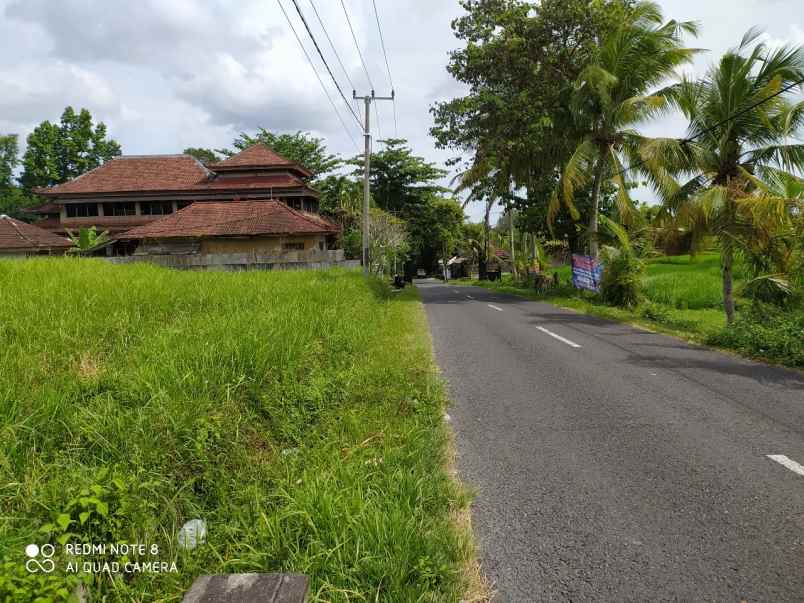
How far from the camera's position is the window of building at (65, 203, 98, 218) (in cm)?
3017

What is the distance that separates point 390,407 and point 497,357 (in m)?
3.64

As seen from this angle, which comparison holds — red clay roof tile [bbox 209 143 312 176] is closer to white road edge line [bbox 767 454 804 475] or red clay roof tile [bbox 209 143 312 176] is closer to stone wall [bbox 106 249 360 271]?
stone wall [bbox 106 249 360 271]

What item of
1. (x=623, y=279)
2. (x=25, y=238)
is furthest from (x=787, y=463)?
(x=25, y=238)

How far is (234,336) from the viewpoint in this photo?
16.7 feet

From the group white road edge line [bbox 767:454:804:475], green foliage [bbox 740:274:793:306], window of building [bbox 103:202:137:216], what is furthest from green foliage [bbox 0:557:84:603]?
window of building [bbox 103:202:137:216]

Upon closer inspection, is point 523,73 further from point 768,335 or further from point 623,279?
point 768,335

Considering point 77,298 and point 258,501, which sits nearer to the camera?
point 258,501

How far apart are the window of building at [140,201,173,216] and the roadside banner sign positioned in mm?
23698

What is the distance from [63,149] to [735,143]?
5181 centimetres

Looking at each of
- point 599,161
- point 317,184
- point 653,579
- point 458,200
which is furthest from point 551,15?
point 458,200

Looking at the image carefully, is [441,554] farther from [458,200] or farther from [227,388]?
[458,200]

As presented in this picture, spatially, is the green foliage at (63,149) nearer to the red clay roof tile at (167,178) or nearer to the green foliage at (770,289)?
the red clay roof tile at (167,178)

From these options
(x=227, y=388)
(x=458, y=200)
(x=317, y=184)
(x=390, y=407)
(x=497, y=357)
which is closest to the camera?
(x=227, y=388)

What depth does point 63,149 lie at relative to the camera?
148 feet
